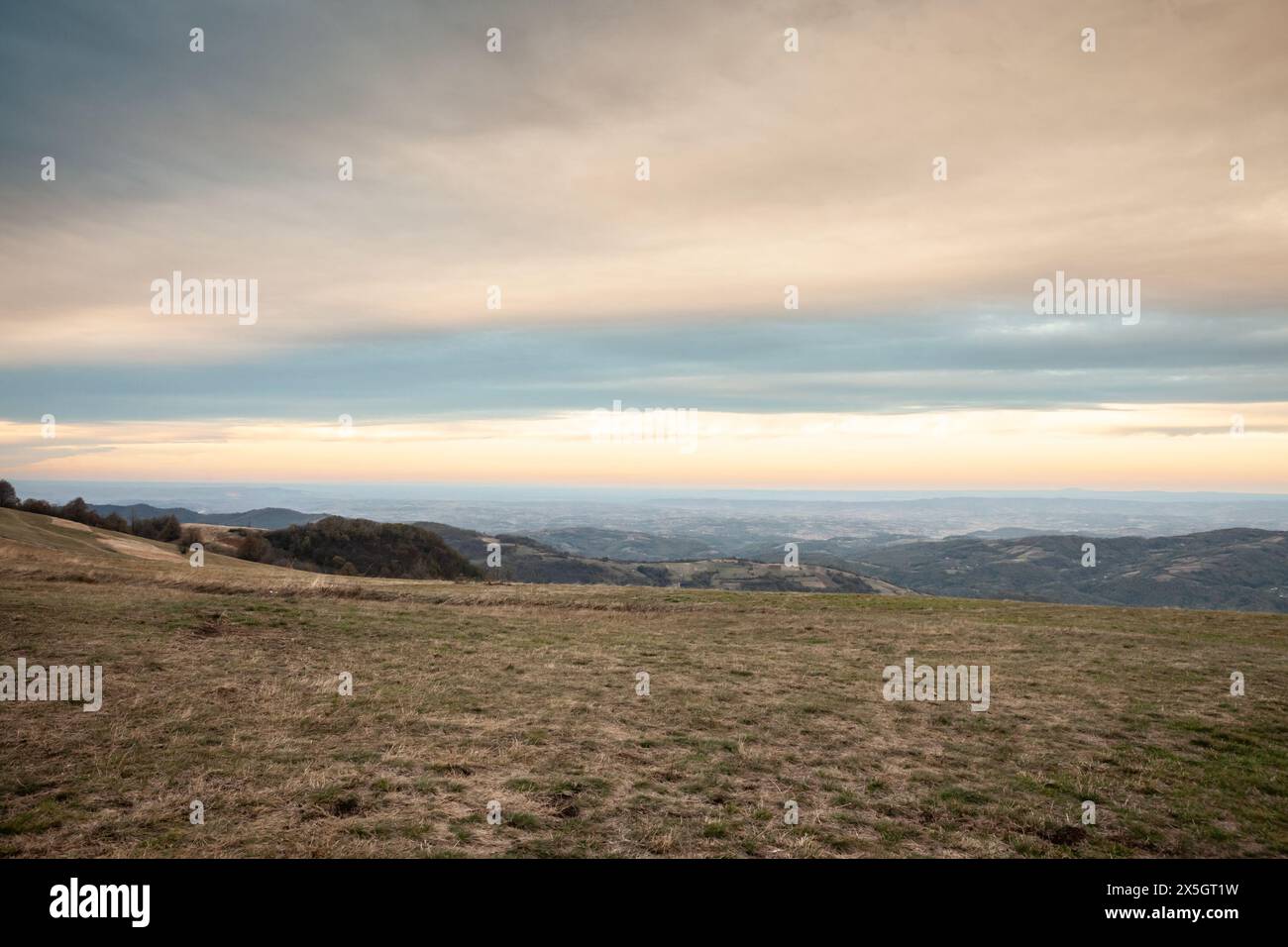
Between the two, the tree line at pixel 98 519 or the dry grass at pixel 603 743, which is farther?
the tree line at pixel 98 519

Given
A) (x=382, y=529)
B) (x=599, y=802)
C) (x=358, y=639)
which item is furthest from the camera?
(x=382, y=529)

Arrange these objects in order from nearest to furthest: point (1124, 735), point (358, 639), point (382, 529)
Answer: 1. point (1124, 735)
2. point (358, 639)
3. point (382, 529)

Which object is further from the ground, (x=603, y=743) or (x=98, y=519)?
(x=98, y=519)

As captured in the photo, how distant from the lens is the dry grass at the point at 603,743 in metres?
9.25

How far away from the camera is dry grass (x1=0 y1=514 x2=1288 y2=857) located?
9250mm

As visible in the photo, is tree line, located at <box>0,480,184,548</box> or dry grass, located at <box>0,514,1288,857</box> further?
tree line, located at <box>0,480,184,548</box>

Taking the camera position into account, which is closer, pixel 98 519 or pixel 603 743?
pixel 603 743

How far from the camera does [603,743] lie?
13320mm

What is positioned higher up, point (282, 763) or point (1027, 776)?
point (282, 763)
